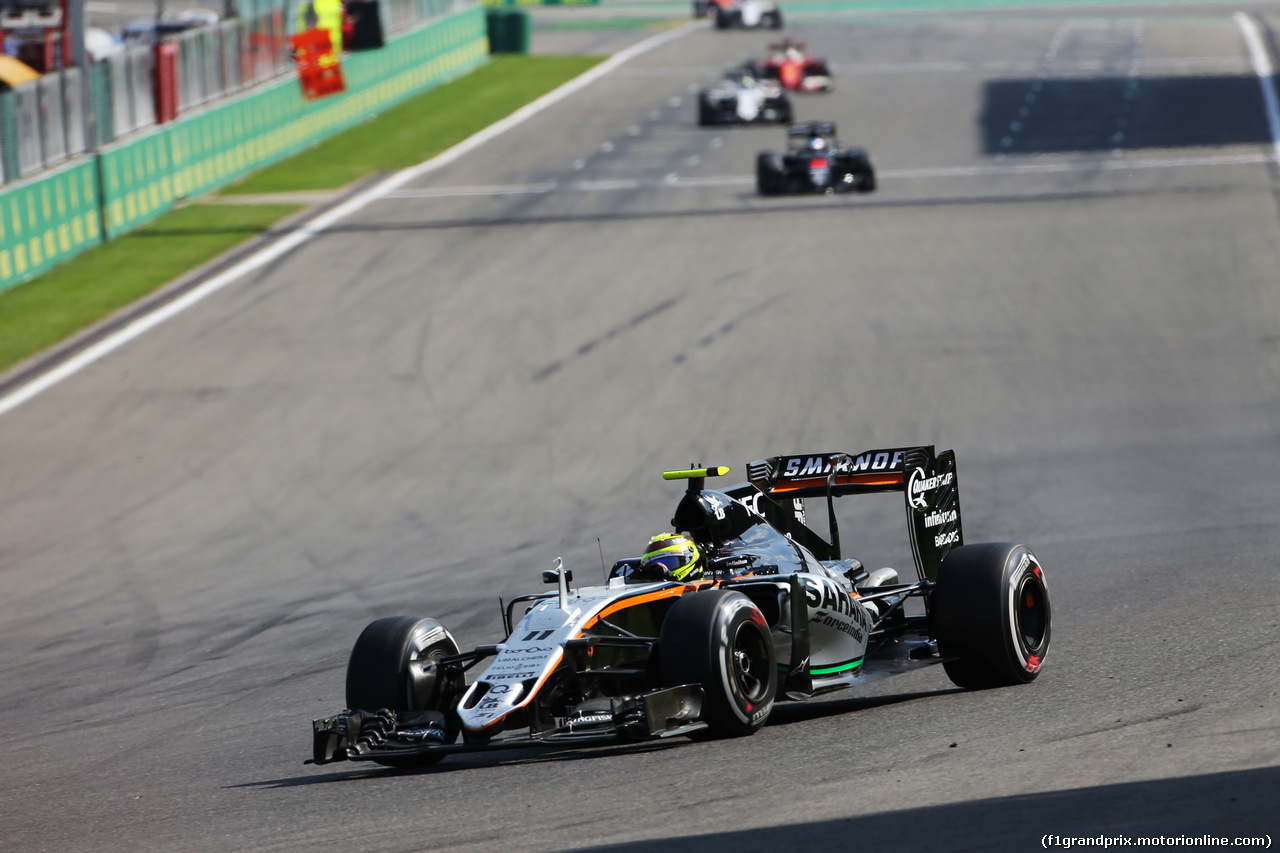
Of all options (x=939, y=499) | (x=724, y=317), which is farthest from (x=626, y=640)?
(x=724, y=317)

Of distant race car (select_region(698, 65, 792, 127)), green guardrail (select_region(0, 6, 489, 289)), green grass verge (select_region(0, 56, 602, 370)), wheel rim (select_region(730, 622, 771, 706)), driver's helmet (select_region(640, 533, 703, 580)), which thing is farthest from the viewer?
distant race car (select_region(698, 65, 792, 127))

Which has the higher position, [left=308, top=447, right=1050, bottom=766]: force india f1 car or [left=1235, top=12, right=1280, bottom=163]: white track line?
[left=308, top=447, right=1050, bottom=766]: force india f1 car

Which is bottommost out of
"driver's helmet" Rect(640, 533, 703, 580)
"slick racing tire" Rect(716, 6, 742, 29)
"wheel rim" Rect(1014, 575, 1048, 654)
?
"slick racing tire" Rect(716, 6, 742, 29)

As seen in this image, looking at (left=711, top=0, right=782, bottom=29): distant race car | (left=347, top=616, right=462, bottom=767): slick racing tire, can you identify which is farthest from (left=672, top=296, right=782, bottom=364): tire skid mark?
(left=711, top=0, right=782, bottom=29): distant race car

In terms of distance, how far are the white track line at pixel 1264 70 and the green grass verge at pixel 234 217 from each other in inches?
843

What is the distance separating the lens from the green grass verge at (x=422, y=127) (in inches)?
1650

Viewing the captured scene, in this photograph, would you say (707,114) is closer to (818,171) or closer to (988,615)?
(818,171)

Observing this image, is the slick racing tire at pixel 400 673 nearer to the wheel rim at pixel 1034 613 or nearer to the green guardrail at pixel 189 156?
the wheel rim at pixel 1034 613

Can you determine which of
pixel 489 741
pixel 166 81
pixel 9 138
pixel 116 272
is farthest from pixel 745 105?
pixel 489 741

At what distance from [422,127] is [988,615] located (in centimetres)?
4007

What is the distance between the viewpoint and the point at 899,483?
37.5 ft

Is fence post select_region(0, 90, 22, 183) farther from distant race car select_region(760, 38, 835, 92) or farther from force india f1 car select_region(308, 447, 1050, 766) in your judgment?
distant race car select_region(760, 38, 835, 92)

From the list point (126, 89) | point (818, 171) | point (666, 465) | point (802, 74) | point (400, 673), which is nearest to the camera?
point (400, 673)

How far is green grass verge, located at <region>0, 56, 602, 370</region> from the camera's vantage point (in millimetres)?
29609
